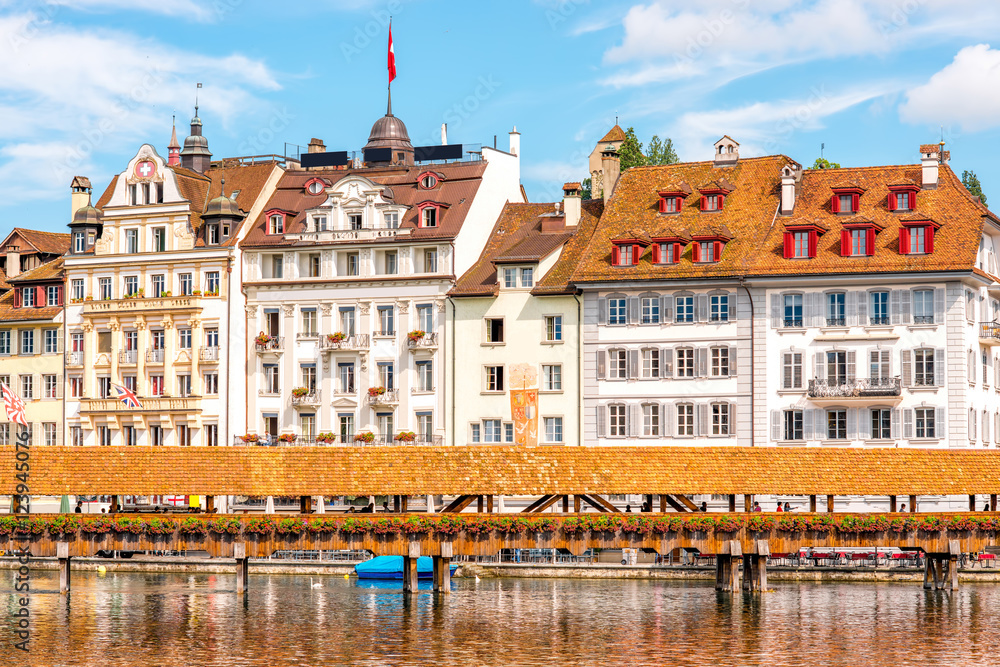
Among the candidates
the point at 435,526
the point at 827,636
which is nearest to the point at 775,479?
the point at 827,636

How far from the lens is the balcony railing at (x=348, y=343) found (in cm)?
9162

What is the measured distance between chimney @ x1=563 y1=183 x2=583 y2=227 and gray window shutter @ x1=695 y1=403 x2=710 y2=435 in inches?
527

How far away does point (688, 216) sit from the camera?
8819cm

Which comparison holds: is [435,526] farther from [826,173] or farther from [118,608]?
[826,173]

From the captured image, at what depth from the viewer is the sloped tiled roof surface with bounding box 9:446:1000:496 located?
60.4 metres

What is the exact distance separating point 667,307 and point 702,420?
6115 mm

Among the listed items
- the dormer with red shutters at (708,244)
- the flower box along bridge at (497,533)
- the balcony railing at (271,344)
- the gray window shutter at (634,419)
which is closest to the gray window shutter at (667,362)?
the gray window shutter at (634,419)

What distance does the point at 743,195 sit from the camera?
290ft

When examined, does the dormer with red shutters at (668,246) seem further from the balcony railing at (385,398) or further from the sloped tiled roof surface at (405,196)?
the balcony railing at (385,398)

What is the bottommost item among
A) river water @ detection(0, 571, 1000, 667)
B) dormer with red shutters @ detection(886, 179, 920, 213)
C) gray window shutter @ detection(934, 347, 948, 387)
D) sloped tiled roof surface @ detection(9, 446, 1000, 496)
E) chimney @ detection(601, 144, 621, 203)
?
river water @ detection(0, 571, 1000, 667)

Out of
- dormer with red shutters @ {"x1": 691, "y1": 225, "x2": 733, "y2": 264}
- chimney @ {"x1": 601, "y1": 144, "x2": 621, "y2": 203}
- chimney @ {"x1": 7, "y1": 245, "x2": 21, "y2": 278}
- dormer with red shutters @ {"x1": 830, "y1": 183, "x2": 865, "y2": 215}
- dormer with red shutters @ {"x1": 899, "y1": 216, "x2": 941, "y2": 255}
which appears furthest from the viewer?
chimney @ {"x1": 7, "y1": 245, "x2": 21, "y2": 278}

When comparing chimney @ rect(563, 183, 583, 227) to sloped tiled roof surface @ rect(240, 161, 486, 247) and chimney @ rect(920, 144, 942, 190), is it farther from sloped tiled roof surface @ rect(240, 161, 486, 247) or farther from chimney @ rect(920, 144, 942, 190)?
chimney @ rect(920, 144, 942, 190)

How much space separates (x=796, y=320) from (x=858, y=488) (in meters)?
24.3

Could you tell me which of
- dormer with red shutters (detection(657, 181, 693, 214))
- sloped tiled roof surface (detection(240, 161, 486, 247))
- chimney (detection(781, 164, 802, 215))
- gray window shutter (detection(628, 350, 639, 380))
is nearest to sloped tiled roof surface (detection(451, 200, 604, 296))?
sloped tiled roof surface (detection(240, 161, 486, 247))
